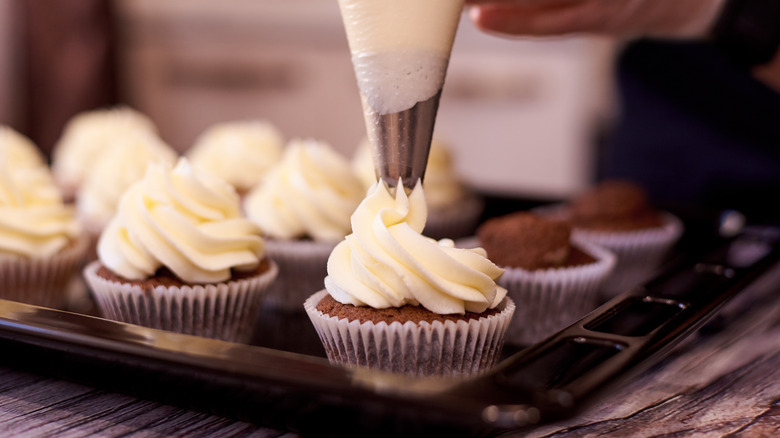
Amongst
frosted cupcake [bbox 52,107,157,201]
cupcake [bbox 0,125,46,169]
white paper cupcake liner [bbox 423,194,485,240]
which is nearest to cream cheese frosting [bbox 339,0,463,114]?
white paper cupcake liner [bbox 423,194,485,240]

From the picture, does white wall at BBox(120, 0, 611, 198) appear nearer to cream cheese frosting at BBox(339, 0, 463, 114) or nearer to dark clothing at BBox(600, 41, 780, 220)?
dark clothing at BBox(600, 41, 780, 220)

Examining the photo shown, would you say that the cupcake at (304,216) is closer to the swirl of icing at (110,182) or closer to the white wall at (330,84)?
the swirl of icing at (110,182)

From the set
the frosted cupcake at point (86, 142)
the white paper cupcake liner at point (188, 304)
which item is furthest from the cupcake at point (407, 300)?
the frosted cupcake at point (86, 142)

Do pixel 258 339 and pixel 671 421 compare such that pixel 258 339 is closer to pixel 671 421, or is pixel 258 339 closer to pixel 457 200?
pixel 671 421

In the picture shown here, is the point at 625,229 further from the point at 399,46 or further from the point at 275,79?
the point at 275,79

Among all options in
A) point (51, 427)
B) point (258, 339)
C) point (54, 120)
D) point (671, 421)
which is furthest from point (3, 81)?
point (671, 421)

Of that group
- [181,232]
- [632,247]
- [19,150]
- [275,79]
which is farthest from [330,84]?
[181,232]

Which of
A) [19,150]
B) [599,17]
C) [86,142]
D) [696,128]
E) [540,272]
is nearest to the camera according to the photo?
[540,272]
